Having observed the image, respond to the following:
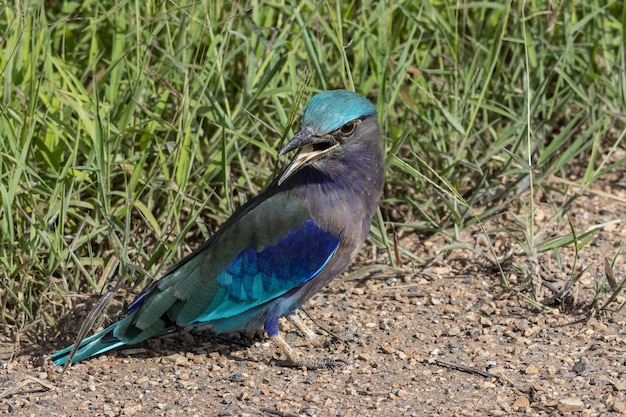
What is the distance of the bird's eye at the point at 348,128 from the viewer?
4352 millimetres

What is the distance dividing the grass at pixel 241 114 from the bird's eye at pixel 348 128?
12.2 inches

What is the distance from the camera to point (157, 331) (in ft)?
14.8

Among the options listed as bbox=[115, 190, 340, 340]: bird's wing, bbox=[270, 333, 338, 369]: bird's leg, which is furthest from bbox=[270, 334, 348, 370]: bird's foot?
bbox=[115, 190, 340, 340]: bird's wing

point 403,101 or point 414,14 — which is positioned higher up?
point 414,14

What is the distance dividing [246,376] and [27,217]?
1.07 metres

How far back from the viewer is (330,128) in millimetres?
4293

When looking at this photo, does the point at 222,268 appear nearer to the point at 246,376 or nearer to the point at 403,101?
the point at 246,376

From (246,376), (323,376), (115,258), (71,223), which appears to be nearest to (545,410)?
(323,376)

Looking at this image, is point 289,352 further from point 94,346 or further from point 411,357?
point 94,346

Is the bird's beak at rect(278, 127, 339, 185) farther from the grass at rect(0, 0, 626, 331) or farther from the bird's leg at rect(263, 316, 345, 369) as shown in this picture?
the bird's leg at rect(263, 316, 345, 369)

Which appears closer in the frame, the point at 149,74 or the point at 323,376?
the point at 323,376

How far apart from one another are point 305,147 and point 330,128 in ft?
0.50

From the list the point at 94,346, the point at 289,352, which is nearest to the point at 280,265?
the point at 289,352

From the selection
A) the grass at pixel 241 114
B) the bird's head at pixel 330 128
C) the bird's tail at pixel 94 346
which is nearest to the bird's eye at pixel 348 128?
the bird's head at pixel 330 128
